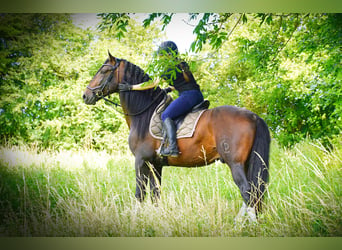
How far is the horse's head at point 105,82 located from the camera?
3734mm

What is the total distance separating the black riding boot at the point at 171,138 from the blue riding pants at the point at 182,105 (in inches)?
2.5

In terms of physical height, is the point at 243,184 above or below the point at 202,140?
below

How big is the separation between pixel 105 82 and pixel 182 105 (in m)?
0.91

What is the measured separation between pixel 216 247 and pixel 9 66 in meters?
3.03

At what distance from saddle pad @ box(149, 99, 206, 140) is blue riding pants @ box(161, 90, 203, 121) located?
0.08 metres

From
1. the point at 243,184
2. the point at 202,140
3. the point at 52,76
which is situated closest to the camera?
the point at 243,184

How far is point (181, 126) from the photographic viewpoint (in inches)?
136

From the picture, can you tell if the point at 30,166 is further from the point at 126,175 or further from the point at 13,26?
the point at 13,26

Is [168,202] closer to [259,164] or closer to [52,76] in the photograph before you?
[259,164]

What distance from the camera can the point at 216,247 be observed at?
3271mm

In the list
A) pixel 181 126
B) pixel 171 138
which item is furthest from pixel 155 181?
pixel 181 126

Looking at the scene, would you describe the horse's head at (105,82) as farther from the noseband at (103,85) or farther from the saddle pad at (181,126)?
the saddle pad at (181,126)
